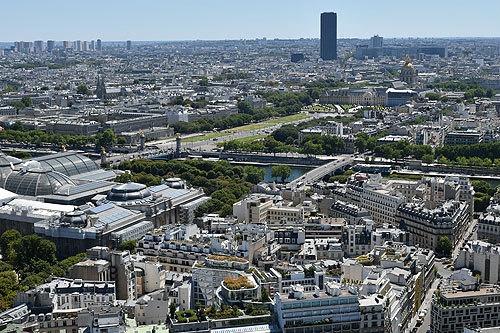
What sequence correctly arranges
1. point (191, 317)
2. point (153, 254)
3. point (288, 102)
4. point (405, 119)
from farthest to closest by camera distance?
point (288, 102)
point (405, 119)
point (153, 254)
point (191, 317)

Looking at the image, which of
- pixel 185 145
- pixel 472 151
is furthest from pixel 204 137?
pixel 472 151

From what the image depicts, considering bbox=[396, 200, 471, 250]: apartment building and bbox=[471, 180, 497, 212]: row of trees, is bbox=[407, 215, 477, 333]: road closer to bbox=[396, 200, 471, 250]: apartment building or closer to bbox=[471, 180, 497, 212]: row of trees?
bbox=[396, 200, 471, 250]: apartment building

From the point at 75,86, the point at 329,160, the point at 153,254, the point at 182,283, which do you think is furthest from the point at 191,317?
the point at 75,86

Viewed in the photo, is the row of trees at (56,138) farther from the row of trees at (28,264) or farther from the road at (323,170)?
the row of trees at (28,264)

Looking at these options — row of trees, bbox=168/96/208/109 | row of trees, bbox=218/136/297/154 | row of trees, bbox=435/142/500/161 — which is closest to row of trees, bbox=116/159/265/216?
row of trees, bbox=218/136/297/154

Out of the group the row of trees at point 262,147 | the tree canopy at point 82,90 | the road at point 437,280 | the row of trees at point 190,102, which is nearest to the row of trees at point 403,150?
the row of trees at point 262,147

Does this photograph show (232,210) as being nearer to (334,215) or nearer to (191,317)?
(334,215)
